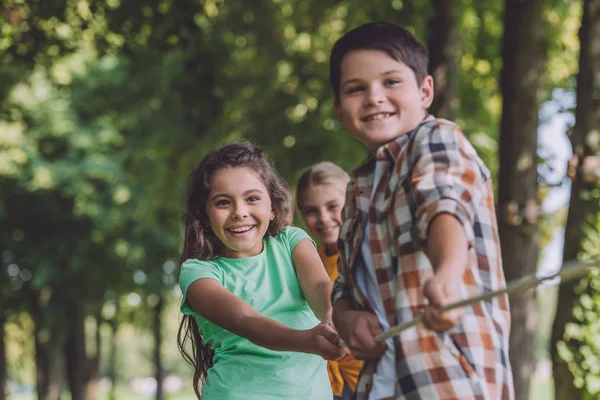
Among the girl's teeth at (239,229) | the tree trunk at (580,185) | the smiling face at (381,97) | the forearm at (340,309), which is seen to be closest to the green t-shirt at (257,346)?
the girl's teeth at (239,229)

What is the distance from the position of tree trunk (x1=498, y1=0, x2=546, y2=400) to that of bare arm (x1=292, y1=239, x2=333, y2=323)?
6.10 meters

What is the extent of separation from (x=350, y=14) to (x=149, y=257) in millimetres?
11218

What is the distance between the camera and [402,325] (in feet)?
7.22

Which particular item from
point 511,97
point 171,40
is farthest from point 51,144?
point 511,97

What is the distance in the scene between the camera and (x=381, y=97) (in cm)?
256

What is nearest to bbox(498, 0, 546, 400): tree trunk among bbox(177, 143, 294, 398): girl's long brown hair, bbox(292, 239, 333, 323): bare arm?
bbox(177, 143, 294, 398): girl's long brown hair

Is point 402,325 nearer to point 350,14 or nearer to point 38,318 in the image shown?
point 350,14

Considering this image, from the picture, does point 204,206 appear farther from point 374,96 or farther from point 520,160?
point 520,160

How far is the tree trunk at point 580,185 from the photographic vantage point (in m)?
7.66

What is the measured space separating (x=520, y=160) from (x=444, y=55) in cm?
132

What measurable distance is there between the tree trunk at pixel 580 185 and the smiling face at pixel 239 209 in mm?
4781

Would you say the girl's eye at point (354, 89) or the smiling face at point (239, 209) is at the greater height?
the girl's eye at point (354, 89)

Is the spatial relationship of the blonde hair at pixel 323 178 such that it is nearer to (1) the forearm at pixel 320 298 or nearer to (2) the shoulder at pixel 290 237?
(2) the shoulder at pixel 290 237

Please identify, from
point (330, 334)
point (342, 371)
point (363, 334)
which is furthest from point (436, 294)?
point (342, 371)
